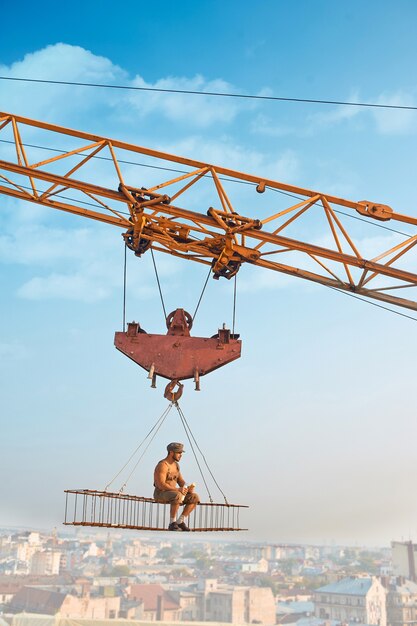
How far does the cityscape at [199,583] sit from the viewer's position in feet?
188

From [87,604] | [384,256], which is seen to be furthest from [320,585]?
[384,256]

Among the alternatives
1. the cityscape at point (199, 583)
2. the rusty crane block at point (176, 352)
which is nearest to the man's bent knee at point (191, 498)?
the rusty crane block at point (176, 352)

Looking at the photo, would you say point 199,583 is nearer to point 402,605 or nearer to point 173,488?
point 402,605

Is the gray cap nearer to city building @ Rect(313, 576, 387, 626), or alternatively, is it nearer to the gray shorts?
the gray shorts

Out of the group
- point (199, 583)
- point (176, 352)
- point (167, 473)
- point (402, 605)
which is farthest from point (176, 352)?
point (199, 583)

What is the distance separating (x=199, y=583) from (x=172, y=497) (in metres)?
61.7

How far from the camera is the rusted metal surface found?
9.30 m

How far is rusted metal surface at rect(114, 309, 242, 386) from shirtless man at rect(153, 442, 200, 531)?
0.82 meters

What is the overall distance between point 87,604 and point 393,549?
94.8ft

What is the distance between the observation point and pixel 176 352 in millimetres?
9336

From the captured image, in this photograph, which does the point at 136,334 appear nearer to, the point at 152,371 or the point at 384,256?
the point at 152,371

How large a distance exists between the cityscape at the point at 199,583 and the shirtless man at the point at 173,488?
143 ft

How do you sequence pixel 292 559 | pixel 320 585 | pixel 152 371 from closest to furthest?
pixel 152 371
pixel 320 585
pixel 292 559

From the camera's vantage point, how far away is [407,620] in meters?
58.6
